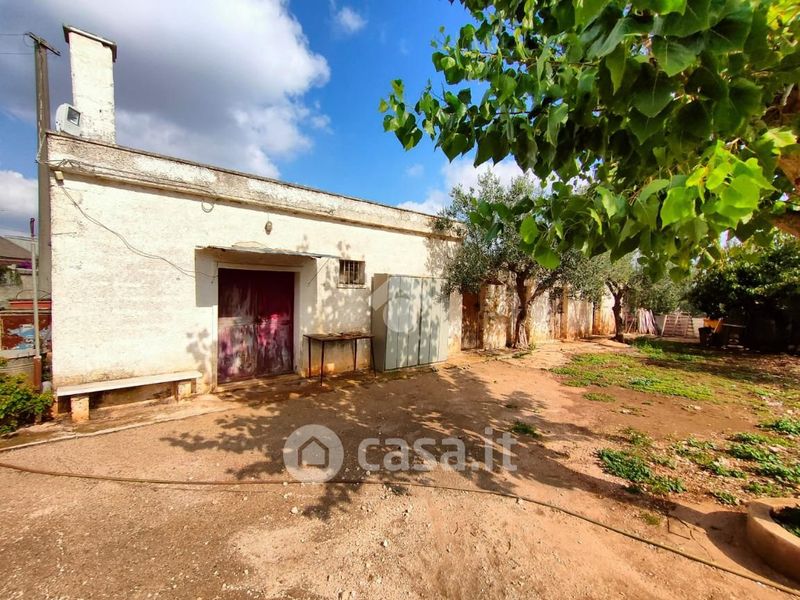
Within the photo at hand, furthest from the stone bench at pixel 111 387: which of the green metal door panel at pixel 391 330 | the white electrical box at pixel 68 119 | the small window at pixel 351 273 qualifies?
the green metal door panel at pixel 391 330

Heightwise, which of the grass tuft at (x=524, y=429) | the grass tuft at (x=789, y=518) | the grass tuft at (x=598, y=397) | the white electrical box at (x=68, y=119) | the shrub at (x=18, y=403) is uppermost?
the white electrical box at (x=68, y=119)

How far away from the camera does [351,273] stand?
A: 320 inches

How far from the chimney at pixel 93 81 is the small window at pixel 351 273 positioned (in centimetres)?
459

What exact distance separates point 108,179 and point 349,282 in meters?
4.65

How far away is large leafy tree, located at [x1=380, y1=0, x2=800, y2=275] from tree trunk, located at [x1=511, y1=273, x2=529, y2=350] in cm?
864

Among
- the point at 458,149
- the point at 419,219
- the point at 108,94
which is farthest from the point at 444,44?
the point at 419,219

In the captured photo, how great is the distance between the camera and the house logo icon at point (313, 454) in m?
3.64

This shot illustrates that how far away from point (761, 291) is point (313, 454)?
15013 mm

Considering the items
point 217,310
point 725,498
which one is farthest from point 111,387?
point 725,498

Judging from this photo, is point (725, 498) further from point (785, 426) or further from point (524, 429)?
point (785, 426)

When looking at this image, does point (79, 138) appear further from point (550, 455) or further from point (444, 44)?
point (550, 455)

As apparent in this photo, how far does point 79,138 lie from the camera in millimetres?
4898

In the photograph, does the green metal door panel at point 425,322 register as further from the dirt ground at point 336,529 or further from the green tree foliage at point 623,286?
the green tree foliage at point 623,286

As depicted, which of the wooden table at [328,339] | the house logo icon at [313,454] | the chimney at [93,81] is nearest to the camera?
the house logo icon at [313,454]
